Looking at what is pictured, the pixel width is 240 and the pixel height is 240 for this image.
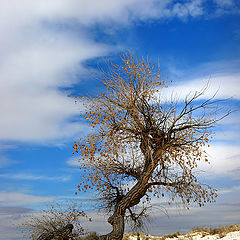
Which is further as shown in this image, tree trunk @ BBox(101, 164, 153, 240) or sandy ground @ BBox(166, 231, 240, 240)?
sandy ground @ BBox(166, 231, 240, 240)

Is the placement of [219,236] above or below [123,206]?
below

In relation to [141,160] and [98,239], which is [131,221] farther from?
[141,160]

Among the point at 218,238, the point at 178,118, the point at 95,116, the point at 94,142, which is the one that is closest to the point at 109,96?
the point at 95,116

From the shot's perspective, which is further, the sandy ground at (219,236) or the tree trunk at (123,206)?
the sandy ground at (219,236)

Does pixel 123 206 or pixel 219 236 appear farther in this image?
pixel 219 236

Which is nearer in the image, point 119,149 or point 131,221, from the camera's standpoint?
Result: point 119,149

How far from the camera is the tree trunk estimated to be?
475 inches

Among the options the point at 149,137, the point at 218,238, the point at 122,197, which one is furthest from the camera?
the point at 218,238

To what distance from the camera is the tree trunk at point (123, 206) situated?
1205cm

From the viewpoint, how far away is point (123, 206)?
12305mm

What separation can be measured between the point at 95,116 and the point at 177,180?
13.9 ft

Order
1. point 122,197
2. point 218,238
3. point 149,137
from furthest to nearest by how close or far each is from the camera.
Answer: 1. point 218,238
2. point 122,197
3. point 149,137

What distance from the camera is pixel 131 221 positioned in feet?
44.5

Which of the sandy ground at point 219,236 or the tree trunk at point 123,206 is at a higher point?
the tree trunk at point 123,206
